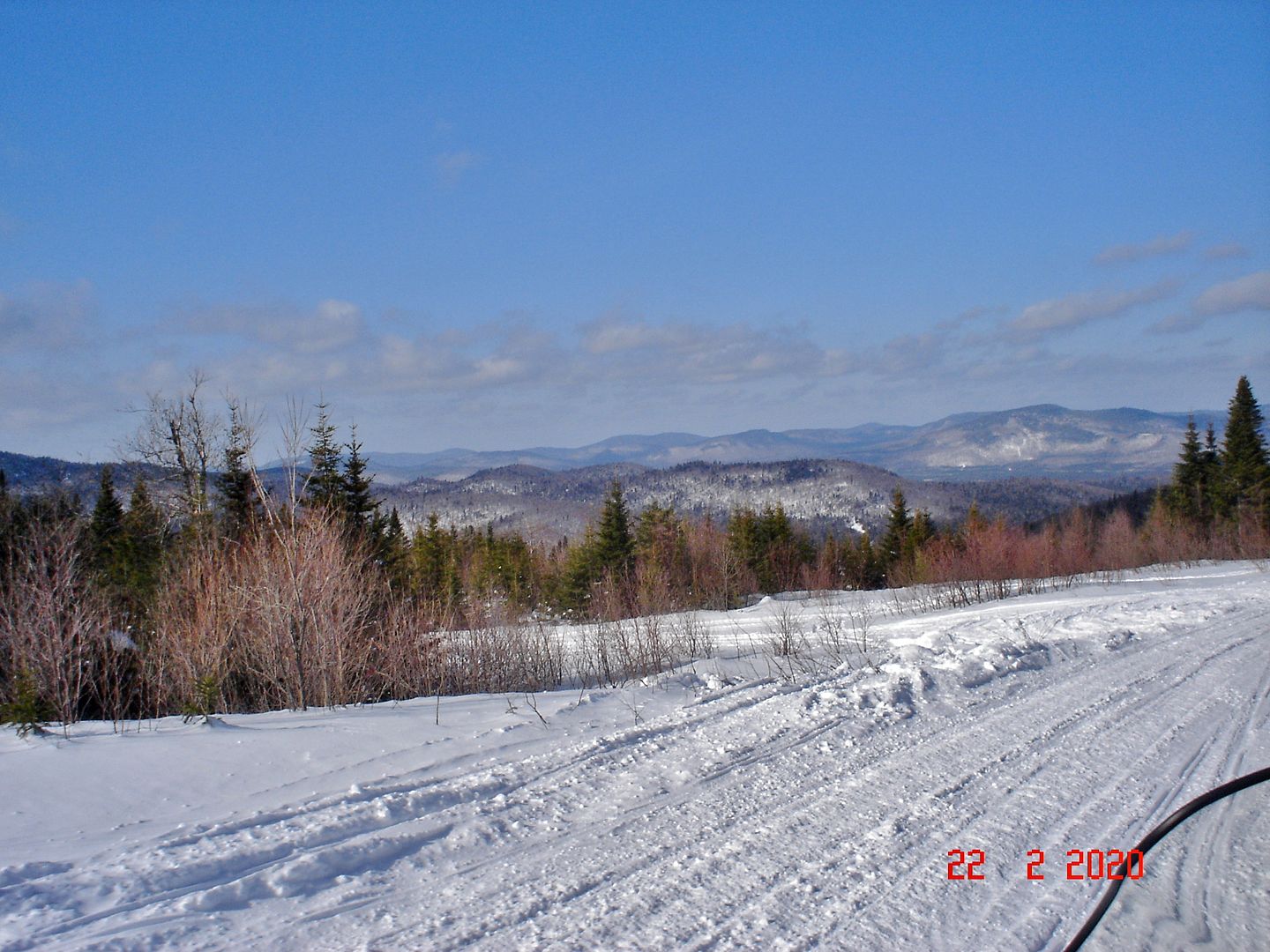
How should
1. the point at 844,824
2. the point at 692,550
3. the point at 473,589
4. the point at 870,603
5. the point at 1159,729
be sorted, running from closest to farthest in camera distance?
the point at 844,824
the point at 1159,729
the point at 473,589
the point at 870,603
the point at 692,550

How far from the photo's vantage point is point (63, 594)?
10062mm

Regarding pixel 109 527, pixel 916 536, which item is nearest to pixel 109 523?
pixel 109 527

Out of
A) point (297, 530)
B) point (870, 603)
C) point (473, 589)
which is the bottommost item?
point (870, 603)

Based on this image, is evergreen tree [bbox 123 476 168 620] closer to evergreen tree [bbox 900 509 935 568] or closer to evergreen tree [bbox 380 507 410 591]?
evergreen tree [bbox 380 507 410 591]

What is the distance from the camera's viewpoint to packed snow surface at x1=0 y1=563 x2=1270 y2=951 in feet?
10.4

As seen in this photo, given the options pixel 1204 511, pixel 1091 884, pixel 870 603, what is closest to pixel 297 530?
pixel 1091 884

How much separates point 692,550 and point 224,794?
4446cm

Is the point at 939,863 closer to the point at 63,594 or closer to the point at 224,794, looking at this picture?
the point at 224,794

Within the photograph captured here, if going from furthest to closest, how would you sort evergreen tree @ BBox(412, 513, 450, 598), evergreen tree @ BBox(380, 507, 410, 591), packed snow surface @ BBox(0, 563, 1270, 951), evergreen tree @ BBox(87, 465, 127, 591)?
1. evergreen tree @ BBox(412, 513, 450, 598)
2. evergreen tree @ BBox(87, 465, 127, 591)
3. evergreen tree @ BBox(380, 507, 410, 591)
4. packed snow surface @ BBox(0, 563, 1270, 951)

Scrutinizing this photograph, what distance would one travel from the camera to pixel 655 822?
4227 mm
